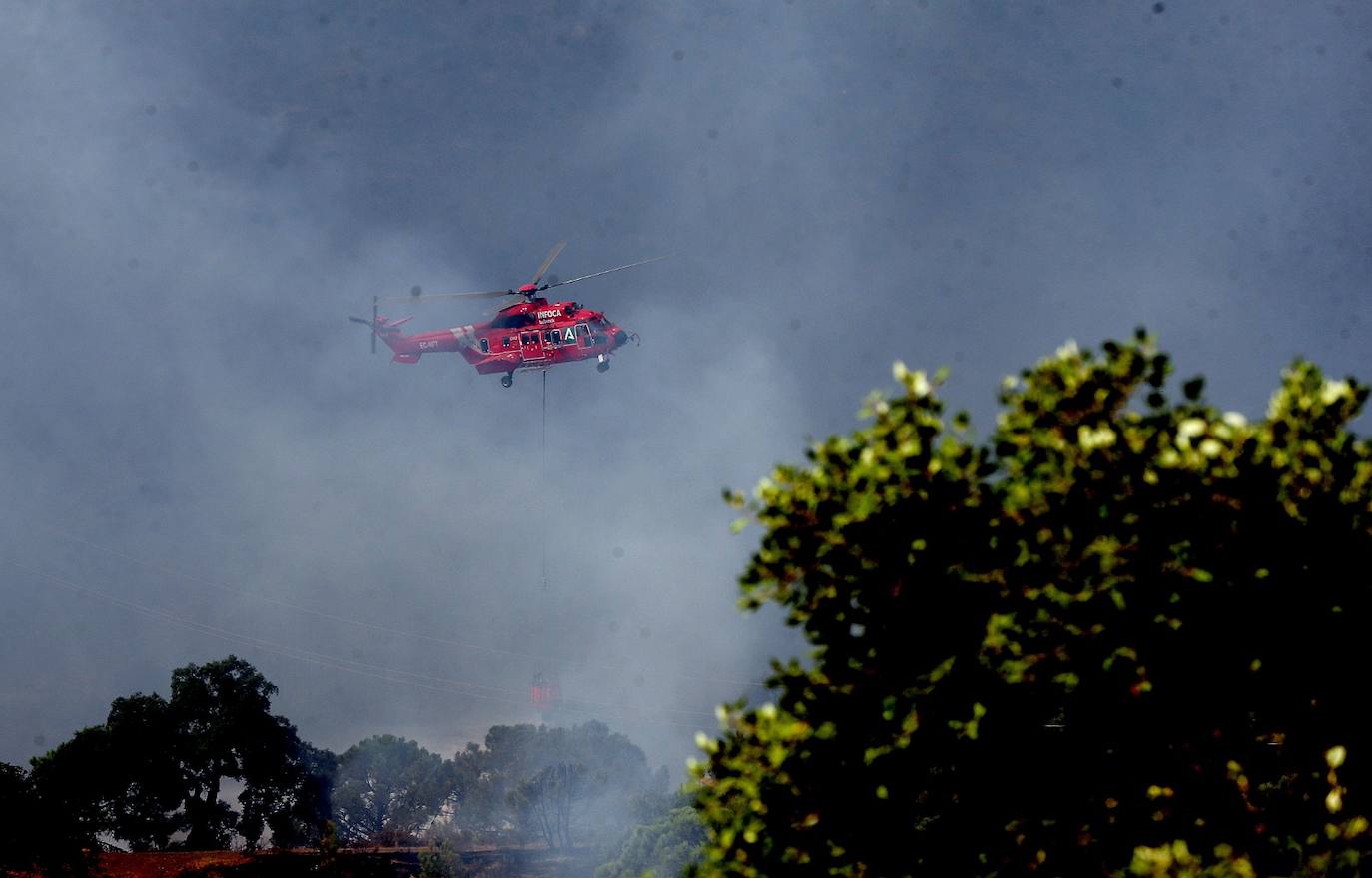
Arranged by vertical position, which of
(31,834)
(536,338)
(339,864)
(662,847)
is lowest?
(662,847)

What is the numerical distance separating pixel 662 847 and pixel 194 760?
6226 centimetres

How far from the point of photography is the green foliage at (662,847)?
224 ft

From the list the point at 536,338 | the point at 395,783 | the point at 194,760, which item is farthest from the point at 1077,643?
the point at 395,783

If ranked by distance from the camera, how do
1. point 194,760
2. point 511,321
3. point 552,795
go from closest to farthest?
1. point 511,321
2. point 194,760
3. point 552,795

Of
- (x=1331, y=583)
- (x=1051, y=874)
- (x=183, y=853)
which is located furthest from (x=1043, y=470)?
(x=183, y=853)

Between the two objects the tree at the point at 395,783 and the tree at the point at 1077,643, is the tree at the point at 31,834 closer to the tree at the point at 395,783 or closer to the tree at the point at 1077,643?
the tree at the point at 1077,643

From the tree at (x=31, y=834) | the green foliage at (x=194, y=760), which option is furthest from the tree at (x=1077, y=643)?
the green foliage at (x=194, y=760)

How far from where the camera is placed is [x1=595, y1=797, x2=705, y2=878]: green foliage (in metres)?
68.4

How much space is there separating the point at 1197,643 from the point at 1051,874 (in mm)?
3149

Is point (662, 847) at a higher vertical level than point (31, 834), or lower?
lower

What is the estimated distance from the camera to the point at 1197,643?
510 inches

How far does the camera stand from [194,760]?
11194 centimetres

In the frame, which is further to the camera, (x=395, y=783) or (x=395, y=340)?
(x=395, y=783)

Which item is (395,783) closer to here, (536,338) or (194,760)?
(194,760)
